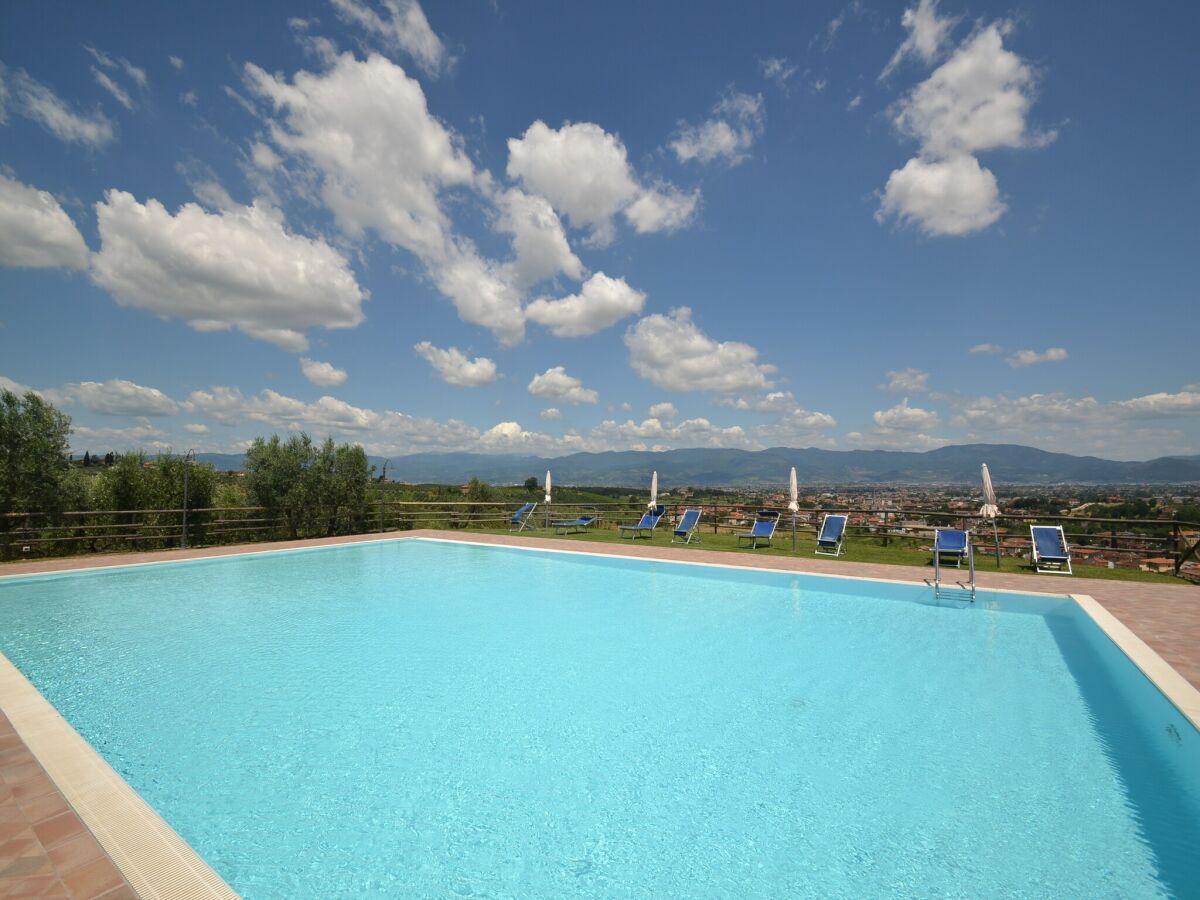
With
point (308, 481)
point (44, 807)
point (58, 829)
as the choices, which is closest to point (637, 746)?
point (58, 829)

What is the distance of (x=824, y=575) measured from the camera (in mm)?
8625

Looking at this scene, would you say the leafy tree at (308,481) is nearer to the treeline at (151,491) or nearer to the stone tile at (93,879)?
the treeline at (151,491)

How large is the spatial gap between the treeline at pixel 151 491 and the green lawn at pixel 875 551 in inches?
228

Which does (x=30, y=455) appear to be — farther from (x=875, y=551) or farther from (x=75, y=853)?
(x=875, y=551)

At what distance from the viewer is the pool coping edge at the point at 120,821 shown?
6.15 ft

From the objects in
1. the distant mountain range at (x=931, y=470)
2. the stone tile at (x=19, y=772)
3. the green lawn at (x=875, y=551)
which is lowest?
the green lawn at (x=875, y=551)

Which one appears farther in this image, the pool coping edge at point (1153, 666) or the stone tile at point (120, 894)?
the pool coping edge at point (1153, 666)

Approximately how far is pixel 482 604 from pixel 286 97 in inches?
399

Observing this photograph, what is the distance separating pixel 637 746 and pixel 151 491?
15.1 m

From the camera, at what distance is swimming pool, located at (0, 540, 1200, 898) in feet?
7.89

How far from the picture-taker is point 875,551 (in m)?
11.5

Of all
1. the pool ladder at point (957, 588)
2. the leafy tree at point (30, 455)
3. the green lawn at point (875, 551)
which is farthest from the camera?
the leafy tree at point (30, 455)

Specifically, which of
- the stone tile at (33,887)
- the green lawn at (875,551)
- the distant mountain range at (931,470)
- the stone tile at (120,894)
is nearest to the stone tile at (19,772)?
the stone tile at (33,887)

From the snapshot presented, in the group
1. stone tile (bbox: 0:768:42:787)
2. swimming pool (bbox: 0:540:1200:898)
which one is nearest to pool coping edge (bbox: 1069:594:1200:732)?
swimming pool (bbox: 0:540:1200:898)
